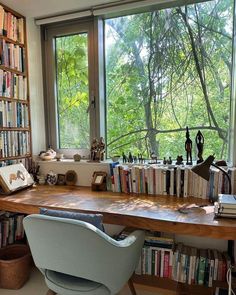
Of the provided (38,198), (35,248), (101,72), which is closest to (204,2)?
(101,72)

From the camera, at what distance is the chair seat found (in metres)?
1.24

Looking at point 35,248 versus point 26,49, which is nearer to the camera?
point 35,248

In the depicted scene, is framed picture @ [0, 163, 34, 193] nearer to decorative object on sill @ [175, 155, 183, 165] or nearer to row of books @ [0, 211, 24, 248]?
row of books @ [0, 211, 24, 248]

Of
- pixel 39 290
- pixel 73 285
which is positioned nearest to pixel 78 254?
pixel 73 285

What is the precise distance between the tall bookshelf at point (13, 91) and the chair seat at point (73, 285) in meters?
1.16

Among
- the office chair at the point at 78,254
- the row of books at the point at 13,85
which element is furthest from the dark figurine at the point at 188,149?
the row of books at the point at 13,85

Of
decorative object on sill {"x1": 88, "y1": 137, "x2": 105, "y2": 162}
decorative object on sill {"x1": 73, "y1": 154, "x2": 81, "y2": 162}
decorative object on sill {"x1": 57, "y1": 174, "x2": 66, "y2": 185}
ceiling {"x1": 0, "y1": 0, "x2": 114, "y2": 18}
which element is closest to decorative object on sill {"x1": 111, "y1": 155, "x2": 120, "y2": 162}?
decorative object on sill {"x1": 88, "y1": 137, "x2": 105, "y2": 162}

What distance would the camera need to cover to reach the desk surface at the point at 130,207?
137cm

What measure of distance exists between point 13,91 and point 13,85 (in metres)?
0.05

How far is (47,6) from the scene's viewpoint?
2117 millimetres

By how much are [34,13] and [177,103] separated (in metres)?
1.56

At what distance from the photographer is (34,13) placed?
2250 mm

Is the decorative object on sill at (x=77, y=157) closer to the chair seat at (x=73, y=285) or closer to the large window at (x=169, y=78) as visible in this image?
the large window at (x=169, y=78)

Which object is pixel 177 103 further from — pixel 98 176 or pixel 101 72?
pixel 98 176
